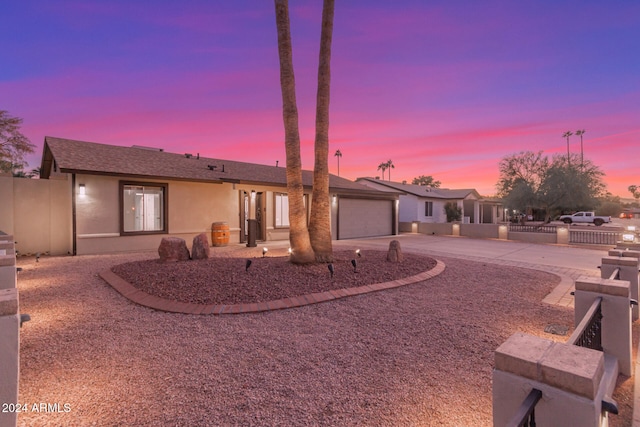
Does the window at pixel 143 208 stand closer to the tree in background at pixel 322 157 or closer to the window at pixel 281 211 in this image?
the window at pixel 281 211

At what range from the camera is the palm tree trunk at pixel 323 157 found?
7.13m

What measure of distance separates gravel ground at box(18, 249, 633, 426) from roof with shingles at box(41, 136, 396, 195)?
6.39 m

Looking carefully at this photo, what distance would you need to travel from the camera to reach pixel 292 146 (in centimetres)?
694

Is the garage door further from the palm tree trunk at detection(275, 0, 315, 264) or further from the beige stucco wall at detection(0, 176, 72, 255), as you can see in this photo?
the beige stucco wall at detection(0, 176, 72, 255)

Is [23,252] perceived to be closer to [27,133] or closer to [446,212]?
[27,133]

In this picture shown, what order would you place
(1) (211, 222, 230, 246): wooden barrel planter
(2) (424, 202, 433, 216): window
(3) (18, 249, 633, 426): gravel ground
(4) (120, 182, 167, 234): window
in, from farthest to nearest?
(2) (424, 202, 433, 216): window → (1) (211, 222, 230, 246): wooden barrel planter → (4) (120, 182, 167, 234): window → (3) (18, 249, 633, 426): gravel ground

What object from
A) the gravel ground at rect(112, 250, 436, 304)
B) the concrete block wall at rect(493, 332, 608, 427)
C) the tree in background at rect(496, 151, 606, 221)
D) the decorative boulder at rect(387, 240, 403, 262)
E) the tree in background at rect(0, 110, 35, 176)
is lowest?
the gravel ground at rect(112, 250, 436, 304)

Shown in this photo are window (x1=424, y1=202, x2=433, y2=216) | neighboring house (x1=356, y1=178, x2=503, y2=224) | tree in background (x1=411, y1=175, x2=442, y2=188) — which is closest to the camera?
neighboring house (x1=356, y1=178, x2=503, y2=224)

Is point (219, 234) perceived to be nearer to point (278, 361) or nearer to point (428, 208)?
point (278, 361)

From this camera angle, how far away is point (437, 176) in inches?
2414

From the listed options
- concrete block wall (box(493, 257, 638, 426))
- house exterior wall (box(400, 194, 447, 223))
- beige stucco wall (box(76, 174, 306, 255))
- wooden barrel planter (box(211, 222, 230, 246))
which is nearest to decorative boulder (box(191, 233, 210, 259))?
wooden barrel planter (box(211, 222, 230, 246))

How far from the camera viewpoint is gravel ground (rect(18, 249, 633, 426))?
216cm

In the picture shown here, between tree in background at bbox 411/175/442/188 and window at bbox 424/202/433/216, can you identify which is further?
tree in background at bbox 411/175/442/188

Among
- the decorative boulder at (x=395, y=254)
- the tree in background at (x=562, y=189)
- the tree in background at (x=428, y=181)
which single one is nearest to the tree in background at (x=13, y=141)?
the decorative boulder at (x=395, y=254)
